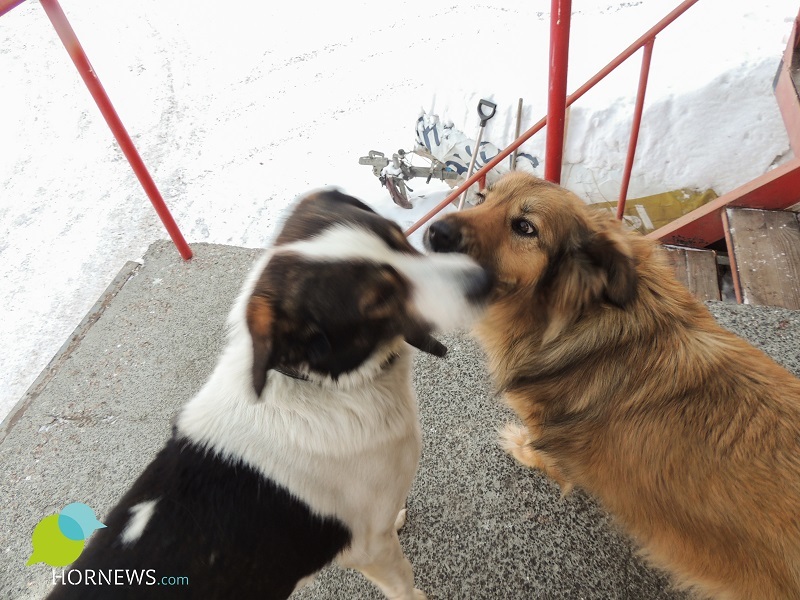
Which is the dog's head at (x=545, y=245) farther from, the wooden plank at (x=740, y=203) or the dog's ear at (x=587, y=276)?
the wooden plank at (x=740, y=203)

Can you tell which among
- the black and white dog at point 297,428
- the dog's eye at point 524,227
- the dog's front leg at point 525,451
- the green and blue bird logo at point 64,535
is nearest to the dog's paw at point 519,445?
the dog's front leg at point 525,451

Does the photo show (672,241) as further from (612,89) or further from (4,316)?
(4,316)

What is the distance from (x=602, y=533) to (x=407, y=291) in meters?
1.34

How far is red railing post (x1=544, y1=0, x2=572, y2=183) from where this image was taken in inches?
62.1

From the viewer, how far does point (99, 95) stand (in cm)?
238

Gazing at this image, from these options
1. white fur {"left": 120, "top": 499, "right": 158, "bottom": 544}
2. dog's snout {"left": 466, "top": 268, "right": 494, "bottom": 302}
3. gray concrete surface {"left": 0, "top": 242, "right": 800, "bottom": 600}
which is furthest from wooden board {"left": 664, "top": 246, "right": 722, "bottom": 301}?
white fur {"left": 120, "top": 499, "right": 158, "bottom": 544}

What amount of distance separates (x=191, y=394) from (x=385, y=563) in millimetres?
1496

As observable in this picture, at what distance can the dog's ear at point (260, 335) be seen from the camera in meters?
1.11

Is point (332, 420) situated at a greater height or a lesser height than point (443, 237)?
A: lesser

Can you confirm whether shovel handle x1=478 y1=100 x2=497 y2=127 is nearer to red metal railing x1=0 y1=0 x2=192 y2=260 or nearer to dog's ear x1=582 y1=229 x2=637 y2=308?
red metal railing x1=0 y1=0 x2=192 y2=260

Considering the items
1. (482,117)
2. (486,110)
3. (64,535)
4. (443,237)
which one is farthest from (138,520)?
(486,110)

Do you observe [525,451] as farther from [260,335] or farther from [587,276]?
[260,335]

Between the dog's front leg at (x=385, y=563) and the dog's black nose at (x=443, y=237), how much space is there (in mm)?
967

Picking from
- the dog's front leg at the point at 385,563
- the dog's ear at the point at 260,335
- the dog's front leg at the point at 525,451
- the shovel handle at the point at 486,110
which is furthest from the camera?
the shovel handle at the point at 486,110
